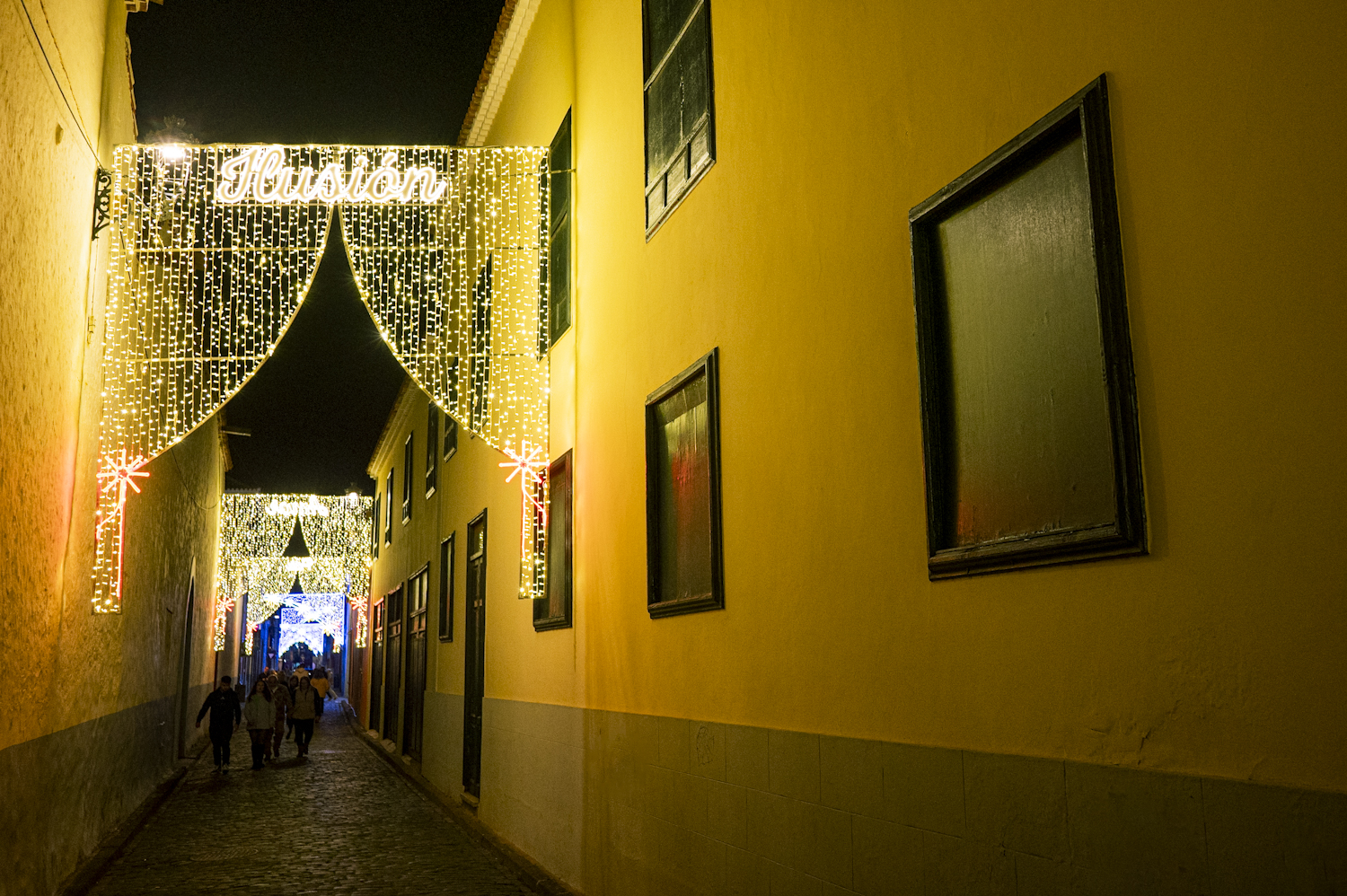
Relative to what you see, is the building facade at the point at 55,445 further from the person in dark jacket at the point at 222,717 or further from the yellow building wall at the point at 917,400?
the person in dark jacket at the point at 222,717

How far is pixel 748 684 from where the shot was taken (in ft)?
21.3

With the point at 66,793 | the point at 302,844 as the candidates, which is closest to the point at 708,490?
the point at 66,793

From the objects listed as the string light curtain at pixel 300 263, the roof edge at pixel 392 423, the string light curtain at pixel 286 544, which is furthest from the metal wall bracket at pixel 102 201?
the string light curtain at pixel 286 544

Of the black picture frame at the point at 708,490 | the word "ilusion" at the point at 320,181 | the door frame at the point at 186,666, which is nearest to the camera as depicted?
the black picture frame at the point at 708,490

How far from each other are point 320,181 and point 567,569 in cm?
417

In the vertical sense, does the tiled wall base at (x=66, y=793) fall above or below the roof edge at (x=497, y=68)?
below

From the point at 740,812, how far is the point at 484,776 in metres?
7.81

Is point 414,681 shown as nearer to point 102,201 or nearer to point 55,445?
point 102,201

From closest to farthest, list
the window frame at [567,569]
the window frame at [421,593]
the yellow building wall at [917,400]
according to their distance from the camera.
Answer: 1. the yellow building wall at [917,400]
2. the window frame at [567,569]
3. the window frame at [421,593]

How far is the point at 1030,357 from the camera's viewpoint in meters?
4.28

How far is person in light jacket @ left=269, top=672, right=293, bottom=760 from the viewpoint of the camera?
74.8 ft

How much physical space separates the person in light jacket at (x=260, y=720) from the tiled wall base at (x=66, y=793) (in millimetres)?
5129

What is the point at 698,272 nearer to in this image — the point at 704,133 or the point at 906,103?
the point at 704,133

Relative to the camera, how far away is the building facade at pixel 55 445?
7.36 meters
